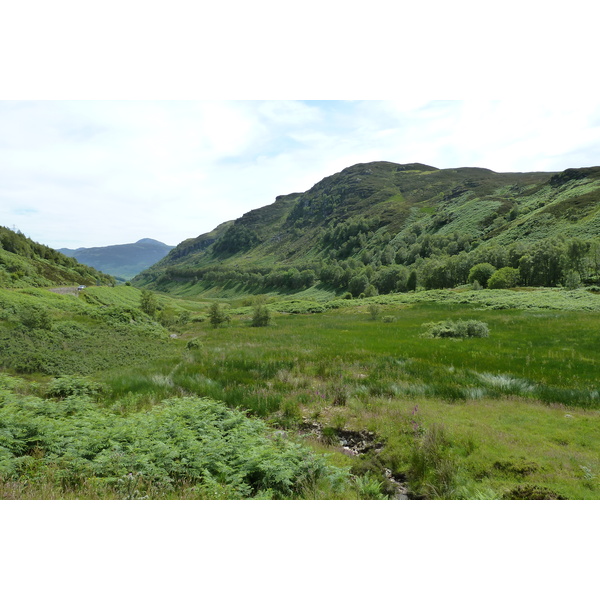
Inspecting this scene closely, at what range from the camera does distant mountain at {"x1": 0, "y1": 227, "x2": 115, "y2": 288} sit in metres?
53.1

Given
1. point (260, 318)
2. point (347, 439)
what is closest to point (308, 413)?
point (347, 439)

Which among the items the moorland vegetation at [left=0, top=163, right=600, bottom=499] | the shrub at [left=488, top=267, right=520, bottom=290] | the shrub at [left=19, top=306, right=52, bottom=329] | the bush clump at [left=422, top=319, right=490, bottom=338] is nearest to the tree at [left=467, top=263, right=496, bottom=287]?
the shrub at [left=488, top=267, right=520, bottom=290]

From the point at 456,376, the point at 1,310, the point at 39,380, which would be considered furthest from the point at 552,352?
the point at 1,310

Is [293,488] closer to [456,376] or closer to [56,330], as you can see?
[456,376]

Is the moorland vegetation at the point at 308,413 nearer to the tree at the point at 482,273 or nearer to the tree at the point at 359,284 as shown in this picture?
the tree at the point at 482,273

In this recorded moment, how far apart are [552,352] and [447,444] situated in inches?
613

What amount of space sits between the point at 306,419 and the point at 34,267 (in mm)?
79380

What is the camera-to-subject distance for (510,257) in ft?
272

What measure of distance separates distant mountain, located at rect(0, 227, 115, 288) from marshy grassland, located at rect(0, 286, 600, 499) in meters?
38.8

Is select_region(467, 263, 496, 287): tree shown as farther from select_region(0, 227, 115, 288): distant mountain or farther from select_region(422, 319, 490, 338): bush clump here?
select_region(0, 227, 115, 288): distant mountain

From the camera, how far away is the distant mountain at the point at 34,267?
174 ft

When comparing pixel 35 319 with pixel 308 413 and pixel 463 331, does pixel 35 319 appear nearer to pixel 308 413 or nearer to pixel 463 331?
pixel 308 413

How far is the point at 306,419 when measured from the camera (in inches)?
429
